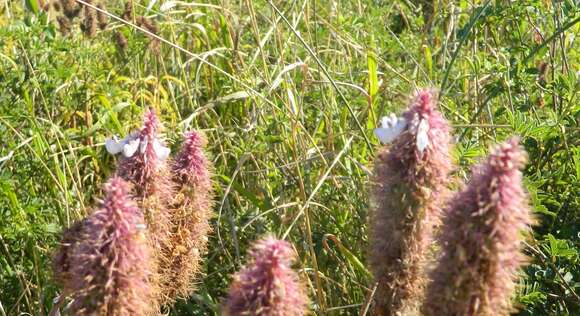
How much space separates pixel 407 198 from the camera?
186cm

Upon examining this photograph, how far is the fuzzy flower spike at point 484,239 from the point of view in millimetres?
1598

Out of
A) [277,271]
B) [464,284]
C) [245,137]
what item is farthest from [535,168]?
[277,271]

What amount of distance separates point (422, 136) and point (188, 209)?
691mm

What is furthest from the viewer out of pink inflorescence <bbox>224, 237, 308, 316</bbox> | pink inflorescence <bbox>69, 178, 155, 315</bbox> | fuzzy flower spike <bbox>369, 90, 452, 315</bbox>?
fuzzy flower spike <bbox>369, 90, 452, 315</bbox>

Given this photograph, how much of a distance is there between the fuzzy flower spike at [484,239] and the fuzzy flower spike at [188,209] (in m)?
0.72

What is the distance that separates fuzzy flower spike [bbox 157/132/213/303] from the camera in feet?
7.48

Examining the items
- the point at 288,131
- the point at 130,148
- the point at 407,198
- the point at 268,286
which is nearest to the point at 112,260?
the point at 268,286

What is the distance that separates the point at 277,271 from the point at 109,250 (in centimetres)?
33

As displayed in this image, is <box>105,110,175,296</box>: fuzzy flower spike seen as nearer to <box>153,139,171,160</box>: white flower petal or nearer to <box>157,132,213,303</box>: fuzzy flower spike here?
<box>153,139,171,160</box>: white flower petal

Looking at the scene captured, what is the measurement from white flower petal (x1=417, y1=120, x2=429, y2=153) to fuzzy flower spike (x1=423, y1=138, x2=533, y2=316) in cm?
12

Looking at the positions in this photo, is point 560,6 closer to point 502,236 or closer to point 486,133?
point 486,133

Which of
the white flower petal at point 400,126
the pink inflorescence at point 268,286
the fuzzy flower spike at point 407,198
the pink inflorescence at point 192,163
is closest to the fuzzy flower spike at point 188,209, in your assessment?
the pink inflorescence at point 192,163

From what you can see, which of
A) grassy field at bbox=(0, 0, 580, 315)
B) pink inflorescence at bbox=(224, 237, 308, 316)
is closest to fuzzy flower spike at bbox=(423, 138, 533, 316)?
pink inflorescence at bbox=(224, 237, 308, 316)

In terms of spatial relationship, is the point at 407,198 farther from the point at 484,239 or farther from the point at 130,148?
the point at 130,148
